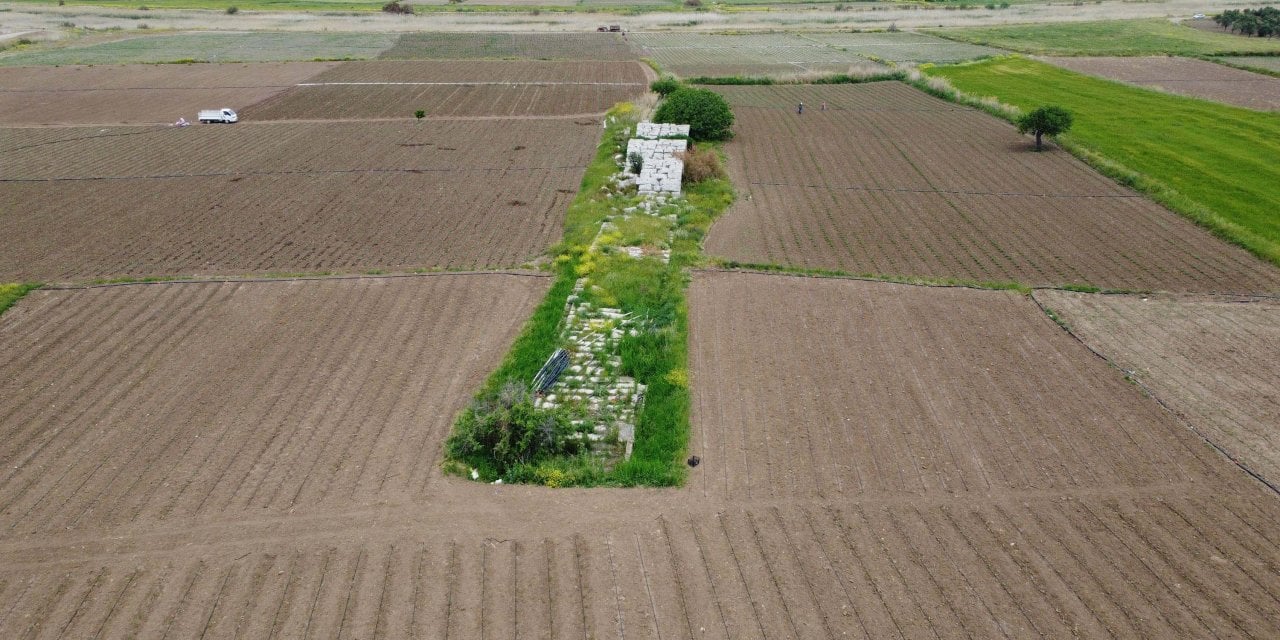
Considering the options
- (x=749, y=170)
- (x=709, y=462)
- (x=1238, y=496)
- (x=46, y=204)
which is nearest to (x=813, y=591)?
(x=709, y=462)

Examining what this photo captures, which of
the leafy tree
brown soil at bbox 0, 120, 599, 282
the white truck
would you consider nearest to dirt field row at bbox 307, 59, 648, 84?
the white truck

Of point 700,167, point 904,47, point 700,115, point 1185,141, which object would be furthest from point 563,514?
point 904,47

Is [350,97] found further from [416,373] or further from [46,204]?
[416,373]

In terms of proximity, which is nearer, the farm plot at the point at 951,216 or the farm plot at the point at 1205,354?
the farm plot at the point at 1205,354

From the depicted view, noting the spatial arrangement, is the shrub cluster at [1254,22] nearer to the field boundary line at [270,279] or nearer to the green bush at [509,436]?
the field boundary line at [270,279]

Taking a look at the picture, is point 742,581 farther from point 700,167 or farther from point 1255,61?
point 1255,61

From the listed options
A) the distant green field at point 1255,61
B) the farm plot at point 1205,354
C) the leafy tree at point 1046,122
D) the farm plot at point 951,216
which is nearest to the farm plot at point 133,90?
the farm plot at point 951,216
